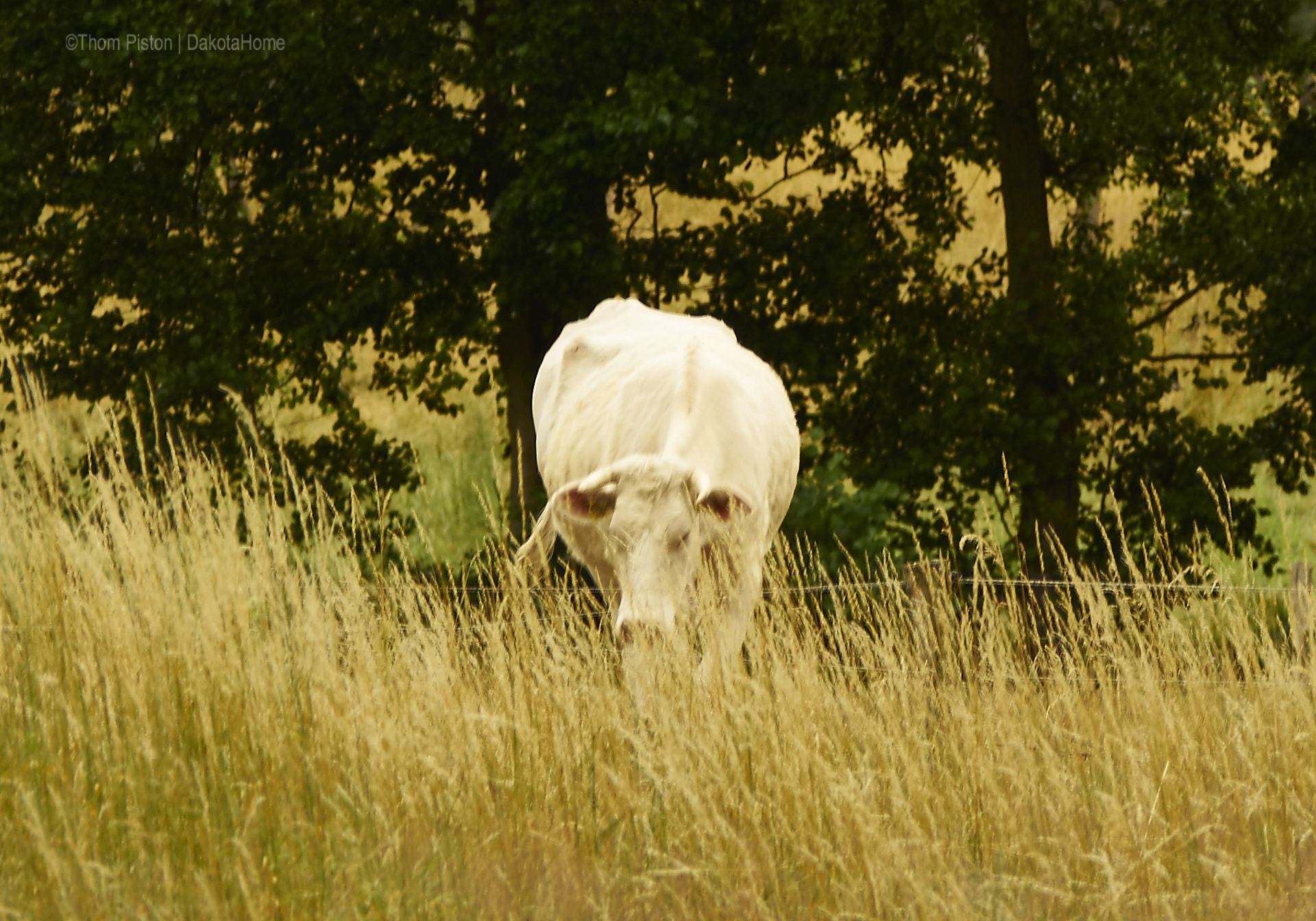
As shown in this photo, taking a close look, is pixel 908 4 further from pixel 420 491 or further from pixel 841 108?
pixel 420 491

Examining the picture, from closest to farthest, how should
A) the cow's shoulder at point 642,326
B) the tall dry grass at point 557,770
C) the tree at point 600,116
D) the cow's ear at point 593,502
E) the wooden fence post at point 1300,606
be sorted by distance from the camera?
the tall dry grass at point 557,770, the wooden fence post at point 1300,606, the cow's ear at point 593,502, the cow's shoulder at point 642,326, the tree at point 600,116

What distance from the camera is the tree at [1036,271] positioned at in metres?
8.01

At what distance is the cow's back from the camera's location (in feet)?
16.7

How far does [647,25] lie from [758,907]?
20.3 feet

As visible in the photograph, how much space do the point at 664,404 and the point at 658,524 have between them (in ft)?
2.98

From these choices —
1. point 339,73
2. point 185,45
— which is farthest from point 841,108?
point 185,45

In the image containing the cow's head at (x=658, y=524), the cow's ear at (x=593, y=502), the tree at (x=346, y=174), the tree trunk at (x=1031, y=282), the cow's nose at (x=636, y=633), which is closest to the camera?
the cow's nose at (x=636, y=633)

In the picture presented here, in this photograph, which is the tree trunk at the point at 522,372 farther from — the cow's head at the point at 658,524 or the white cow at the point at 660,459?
the cow's head at the point at 658,524

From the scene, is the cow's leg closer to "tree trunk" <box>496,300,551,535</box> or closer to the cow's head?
the cow's head

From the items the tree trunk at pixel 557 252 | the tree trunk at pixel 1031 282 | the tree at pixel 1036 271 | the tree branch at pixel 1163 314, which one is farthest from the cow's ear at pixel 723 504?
the tree branch at pixel 1163 314

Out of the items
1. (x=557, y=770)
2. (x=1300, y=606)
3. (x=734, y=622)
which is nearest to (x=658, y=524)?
(x=734, y=622)

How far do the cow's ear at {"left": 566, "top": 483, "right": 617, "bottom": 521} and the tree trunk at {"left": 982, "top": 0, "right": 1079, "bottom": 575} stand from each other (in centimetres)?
400

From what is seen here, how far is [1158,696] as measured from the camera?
3719mm

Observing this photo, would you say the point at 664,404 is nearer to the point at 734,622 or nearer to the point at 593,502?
the point at 593,502
